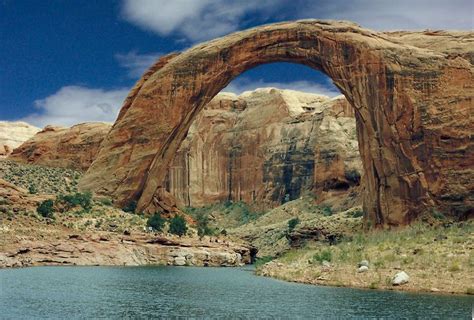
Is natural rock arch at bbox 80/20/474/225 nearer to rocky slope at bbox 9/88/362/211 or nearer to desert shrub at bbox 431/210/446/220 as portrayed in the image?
desert shrub at bbox 431/210/446/220

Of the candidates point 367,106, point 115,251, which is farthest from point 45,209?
point 367,106

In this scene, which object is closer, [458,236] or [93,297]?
[93,297]

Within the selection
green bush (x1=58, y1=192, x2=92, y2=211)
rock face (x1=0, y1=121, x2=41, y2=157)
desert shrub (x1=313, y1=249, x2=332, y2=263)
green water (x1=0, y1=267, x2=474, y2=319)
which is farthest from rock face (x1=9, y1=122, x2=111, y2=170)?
desert shrub (x1=313, y1=249, x2=332, y2=263)

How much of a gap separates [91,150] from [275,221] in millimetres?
20773

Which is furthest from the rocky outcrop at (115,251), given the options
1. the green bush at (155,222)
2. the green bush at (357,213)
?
the green bush at (357,213)

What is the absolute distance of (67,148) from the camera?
73.2 metres

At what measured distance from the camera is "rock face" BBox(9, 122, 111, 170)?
7206 centimetres

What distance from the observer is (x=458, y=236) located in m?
31.3

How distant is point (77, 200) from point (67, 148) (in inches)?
1085

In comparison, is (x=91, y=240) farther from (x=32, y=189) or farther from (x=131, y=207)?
(x=32, y=189)

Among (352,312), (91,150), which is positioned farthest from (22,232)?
(91,150)

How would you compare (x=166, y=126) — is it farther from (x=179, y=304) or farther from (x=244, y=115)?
(x=244, y=115)

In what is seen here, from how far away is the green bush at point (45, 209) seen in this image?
141 feet

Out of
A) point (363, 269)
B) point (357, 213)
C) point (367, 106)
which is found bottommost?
point (363, 269)
